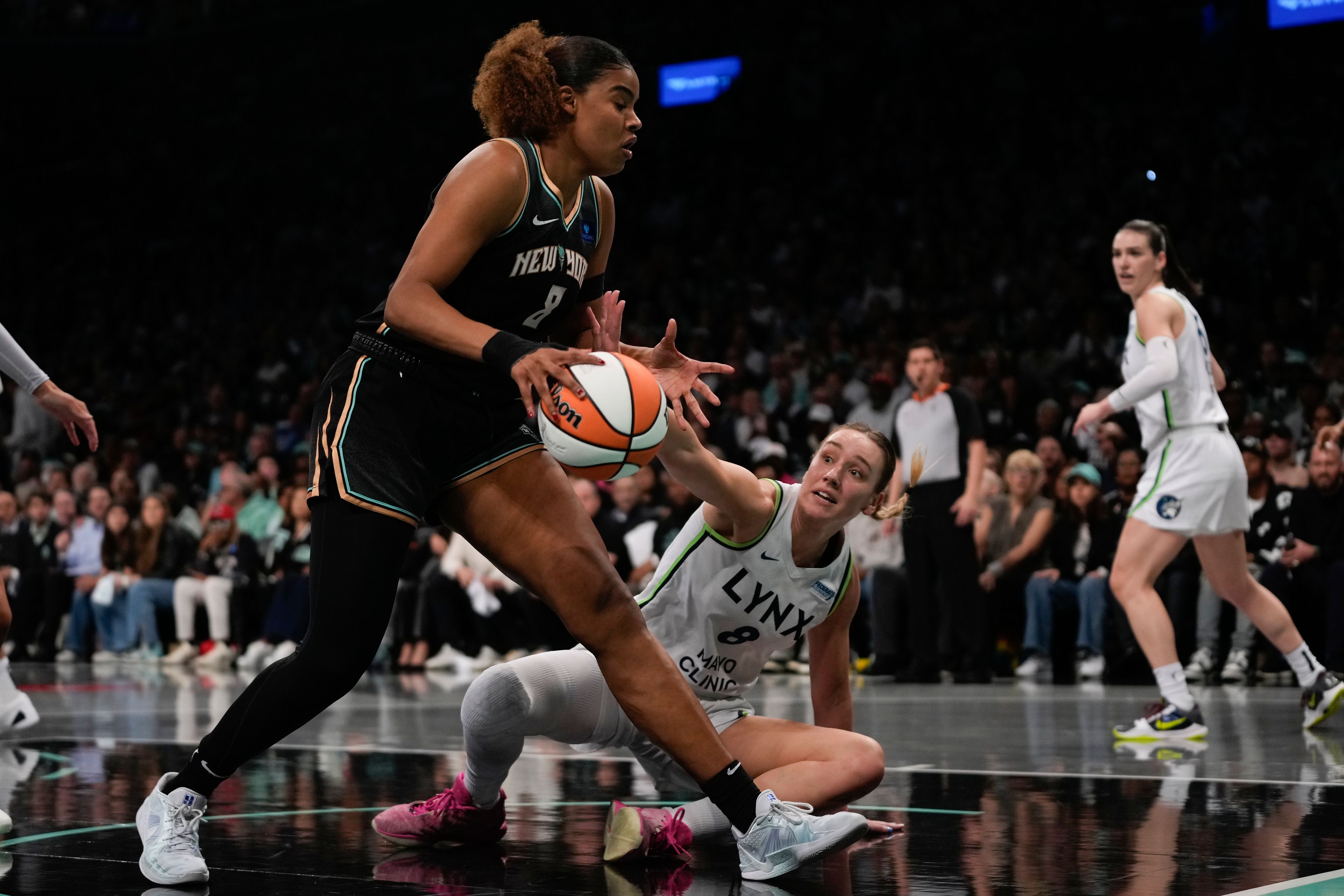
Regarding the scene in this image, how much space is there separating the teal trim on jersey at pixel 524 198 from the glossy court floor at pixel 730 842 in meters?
1.38

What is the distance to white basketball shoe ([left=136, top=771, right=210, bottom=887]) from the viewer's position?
329 cm

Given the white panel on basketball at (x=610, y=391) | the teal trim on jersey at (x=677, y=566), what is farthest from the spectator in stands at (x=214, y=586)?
the white panel on basketball at (x=610, y=391)

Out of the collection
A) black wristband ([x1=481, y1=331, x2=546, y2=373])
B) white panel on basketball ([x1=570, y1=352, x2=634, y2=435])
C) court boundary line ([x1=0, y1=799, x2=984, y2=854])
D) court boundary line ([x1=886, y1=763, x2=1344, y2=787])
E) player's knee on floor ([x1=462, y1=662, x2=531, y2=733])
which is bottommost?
court boundary line ([x1=886, y1=763, x2=1344, y2=787])

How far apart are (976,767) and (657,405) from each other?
278 centimetres

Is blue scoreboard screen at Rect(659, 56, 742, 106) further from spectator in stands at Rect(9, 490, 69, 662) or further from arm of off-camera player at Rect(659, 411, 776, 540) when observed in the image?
arm of off-camera player at Rect(659, 411, 776, 540)

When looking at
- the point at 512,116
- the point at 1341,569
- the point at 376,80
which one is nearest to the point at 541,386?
the point at 512,116

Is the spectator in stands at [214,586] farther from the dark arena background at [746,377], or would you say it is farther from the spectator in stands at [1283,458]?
the spectator in stands at [1283,458]

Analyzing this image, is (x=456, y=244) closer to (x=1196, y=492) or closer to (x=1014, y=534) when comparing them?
(x=1196, y=492)

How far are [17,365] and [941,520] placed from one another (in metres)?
6.38

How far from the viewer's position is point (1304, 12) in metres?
14.1

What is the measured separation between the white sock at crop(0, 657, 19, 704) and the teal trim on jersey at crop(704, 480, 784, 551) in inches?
109

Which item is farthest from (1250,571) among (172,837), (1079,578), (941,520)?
(172,837)

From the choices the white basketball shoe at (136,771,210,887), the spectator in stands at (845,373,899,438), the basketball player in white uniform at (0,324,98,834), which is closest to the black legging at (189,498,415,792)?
the white basketball shoe at (136,771,210,887)

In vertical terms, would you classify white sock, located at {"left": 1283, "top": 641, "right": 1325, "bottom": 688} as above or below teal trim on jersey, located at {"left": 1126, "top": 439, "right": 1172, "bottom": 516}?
below
